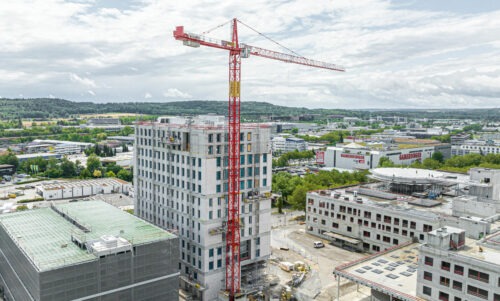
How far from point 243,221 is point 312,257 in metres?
22.3

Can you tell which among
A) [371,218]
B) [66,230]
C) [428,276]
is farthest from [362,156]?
[66,230]

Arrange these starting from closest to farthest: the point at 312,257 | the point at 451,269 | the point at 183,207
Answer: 1. the point at 451,269
2. the point at 183,207
3. the point at 312,257

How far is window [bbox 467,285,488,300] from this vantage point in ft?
154

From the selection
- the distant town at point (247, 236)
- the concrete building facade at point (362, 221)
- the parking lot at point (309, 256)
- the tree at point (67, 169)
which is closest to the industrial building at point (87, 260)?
the distant town at point (247, 236)

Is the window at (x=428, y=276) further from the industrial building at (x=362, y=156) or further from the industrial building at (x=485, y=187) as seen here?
the industrial building at (x=362, y=156)

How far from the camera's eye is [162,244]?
54531 mm

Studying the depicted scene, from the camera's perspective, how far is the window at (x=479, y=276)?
4678 cm

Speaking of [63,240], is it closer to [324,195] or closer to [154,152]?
[154,152]

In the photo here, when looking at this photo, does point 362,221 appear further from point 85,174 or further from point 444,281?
point 85,174

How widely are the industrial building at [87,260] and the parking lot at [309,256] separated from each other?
24623 mm

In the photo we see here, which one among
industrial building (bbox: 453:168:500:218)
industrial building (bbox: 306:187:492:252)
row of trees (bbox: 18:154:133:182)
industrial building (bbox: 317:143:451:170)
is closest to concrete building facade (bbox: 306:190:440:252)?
industrial building (bbox: 306:187:492:252)

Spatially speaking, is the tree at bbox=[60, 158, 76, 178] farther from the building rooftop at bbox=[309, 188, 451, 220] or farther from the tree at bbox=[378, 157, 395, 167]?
the tree at bbox=[378, 157, 395, 167]

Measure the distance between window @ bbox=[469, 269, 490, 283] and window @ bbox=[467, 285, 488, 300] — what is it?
1.22 meters

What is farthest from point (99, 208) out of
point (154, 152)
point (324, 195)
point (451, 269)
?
point (451, 269)
